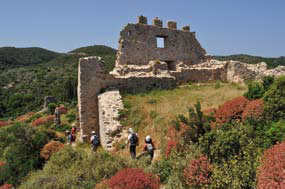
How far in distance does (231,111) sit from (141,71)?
329 inches

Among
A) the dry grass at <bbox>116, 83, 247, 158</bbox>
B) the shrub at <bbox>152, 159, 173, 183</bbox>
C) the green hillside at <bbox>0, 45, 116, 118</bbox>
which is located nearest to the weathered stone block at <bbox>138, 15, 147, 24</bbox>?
the dry grass at <bbox>116, 83, 247, 158</bbox>

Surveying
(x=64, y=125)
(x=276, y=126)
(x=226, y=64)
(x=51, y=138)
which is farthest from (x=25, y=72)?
(x=276, y=126)

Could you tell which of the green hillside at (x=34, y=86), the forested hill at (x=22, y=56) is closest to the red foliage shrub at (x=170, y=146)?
the green hillside at (x=34, y=86)

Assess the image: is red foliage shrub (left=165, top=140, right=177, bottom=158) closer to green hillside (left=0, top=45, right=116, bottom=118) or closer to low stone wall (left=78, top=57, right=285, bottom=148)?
low stone wall (left=78, top=57, right=285, bottom=148)

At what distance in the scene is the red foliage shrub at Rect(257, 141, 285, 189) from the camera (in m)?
4.62

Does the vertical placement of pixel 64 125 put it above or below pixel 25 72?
below

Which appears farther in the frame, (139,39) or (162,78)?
(139,39)

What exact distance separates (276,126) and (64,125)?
2019 cm

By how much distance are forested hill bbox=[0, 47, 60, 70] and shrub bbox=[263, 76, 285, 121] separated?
8110cm

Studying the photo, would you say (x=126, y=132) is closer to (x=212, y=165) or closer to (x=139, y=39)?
(x=212, y=165)

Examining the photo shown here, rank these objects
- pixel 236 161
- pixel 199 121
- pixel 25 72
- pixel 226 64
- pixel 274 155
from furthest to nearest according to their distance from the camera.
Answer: pixel 25 72 → pixel 226 64 → pixel 199 121 → pixel 236 161 → pixel 274 155

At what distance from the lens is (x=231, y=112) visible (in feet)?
29.4

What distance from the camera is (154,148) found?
30.2ft

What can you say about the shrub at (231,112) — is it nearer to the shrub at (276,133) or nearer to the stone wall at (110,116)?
the shrub at (276,133)
